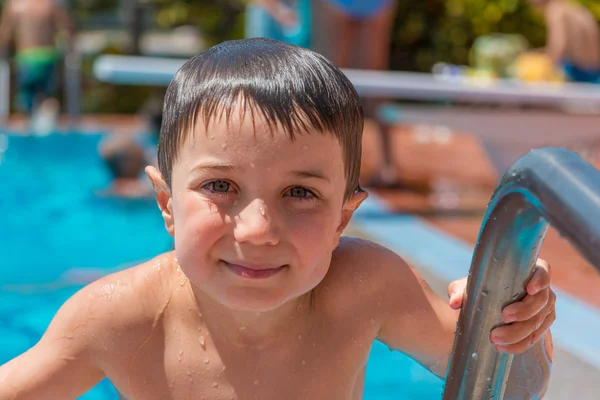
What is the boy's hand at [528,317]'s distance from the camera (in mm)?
1508

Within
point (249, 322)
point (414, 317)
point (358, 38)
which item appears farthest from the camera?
point (358, 38)

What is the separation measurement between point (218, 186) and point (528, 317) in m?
0.66

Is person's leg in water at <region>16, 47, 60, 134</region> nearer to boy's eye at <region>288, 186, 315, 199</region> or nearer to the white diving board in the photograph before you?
the white diving board

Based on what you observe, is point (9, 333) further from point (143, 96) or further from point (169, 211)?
point (143, 96)

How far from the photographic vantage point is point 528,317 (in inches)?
61.2

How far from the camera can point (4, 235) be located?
22.8 feet

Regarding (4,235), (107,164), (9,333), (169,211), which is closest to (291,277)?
(169,211)

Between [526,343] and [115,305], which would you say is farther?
[115,305]

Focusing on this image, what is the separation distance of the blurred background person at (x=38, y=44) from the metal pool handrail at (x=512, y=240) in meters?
10.1

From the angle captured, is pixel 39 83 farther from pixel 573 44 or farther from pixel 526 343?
pixel 526 343

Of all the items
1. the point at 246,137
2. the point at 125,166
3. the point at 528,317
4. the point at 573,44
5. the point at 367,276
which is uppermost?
the point at 246,137

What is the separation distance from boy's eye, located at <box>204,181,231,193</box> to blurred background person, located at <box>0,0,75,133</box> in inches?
388

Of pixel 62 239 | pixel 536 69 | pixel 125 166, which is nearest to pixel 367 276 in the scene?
pixel 62 239

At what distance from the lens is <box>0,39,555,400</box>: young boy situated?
1.69 m
